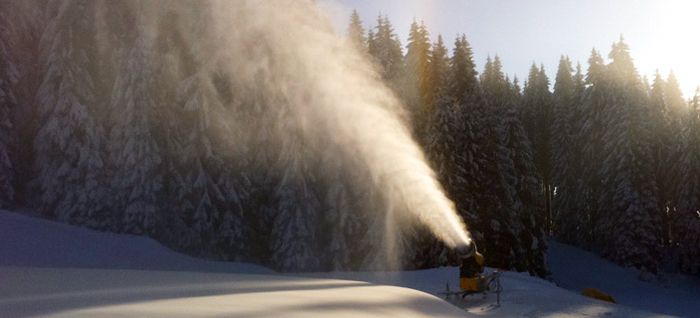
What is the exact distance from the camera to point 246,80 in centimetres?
3438

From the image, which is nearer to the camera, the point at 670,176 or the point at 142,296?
the point at 142,296

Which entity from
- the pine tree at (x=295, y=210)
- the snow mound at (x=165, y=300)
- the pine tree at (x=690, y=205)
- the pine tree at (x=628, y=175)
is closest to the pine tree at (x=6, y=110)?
the pine tree at (x=295, y=210)

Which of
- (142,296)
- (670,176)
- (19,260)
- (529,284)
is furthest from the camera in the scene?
(670,176)

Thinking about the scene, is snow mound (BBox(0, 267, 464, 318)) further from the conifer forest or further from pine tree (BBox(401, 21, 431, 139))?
pine tree (BBox(401, 21, 431, 139))

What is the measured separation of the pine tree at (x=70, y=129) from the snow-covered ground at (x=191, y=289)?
3045 mm

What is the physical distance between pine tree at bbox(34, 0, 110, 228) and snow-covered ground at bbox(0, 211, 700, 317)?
3.04m

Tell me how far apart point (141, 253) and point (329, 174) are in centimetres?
1099

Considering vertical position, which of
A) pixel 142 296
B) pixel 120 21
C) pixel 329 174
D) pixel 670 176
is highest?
pixel 120 21

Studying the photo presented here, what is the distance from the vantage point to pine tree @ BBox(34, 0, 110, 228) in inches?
1168

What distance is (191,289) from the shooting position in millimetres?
A: 6648

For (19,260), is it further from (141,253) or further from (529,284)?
(529,284)

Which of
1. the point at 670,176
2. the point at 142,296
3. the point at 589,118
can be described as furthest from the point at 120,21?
the point at 670,176

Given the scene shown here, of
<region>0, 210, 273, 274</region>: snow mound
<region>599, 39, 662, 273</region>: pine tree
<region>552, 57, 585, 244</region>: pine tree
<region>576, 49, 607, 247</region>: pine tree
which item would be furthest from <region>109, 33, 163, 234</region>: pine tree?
<region>552, 57, 585, 244</region>: pine tree

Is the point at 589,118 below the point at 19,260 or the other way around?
A: the other way around
